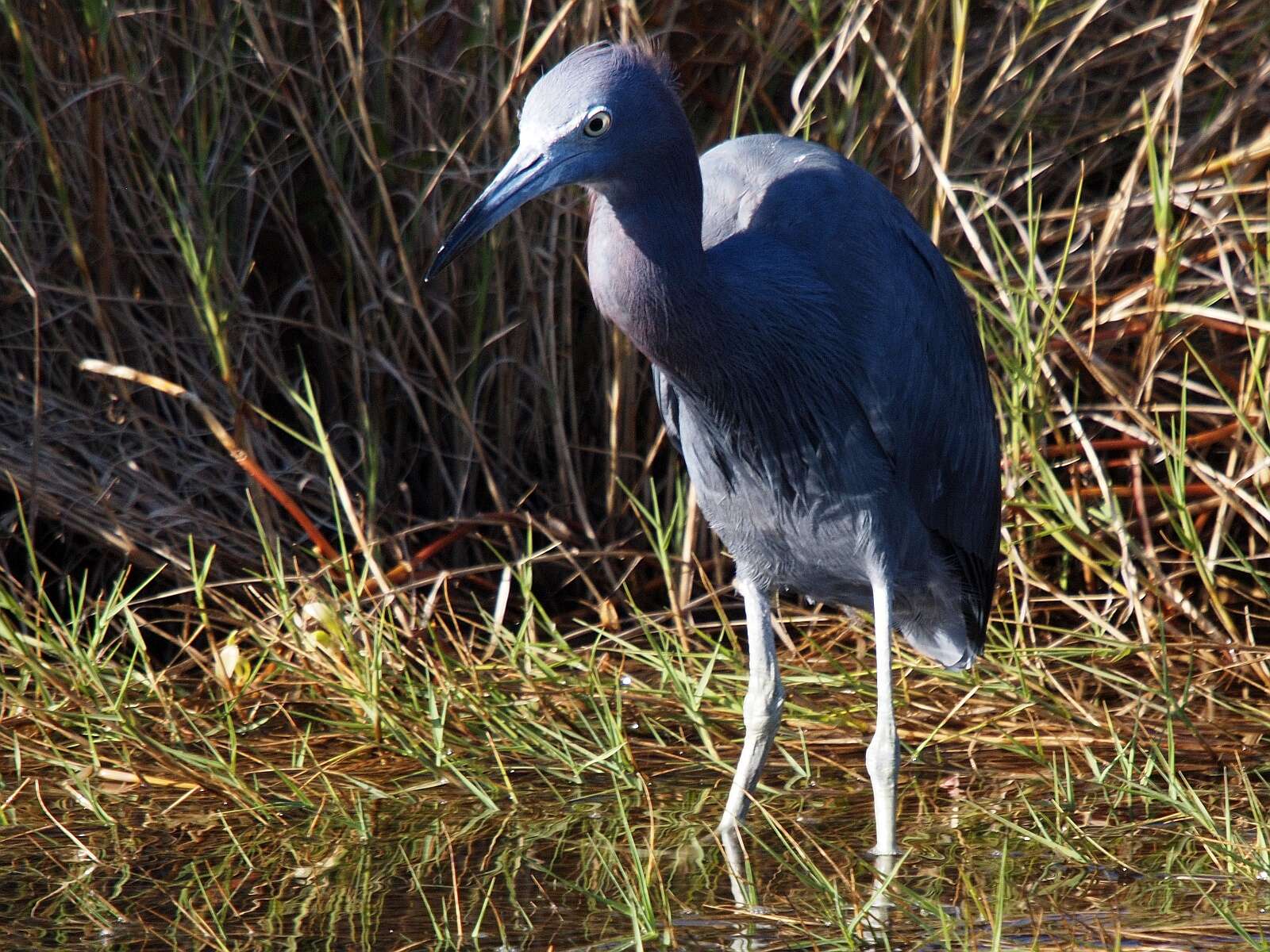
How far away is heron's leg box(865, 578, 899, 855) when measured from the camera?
3115 millimetres

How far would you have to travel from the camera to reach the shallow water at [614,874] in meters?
2.67

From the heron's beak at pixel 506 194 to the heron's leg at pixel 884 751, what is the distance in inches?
44.3

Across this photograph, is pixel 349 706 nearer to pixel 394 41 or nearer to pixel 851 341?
pixel 851 341

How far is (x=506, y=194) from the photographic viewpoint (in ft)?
8.48

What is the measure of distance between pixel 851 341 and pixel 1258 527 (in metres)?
1.26

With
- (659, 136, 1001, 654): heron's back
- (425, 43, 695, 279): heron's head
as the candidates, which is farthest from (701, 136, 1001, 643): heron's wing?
(425, 43, 695, 279): heron's head

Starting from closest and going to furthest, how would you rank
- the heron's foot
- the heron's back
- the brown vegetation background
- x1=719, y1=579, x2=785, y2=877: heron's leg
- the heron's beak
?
the heron's beak → the heron's foot → the heron's back → x1=719, y1=579, x2=785, y2=877: heron's leg → the brown vegetation background

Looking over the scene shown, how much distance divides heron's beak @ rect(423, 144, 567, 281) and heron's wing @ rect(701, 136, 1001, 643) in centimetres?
61

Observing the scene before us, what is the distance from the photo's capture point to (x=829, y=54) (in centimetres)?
441

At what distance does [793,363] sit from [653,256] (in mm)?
440

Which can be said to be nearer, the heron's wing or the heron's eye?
the heron's eye

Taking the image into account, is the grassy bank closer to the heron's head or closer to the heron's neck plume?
the heron's neck plume

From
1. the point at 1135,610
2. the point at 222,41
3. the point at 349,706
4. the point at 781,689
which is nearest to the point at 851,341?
the point at 781,689

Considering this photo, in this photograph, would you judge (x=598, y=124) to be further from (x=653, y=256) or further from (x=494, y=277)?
(x=494, y=277)
